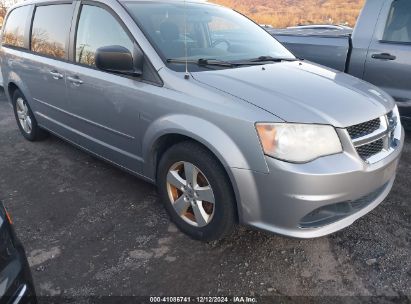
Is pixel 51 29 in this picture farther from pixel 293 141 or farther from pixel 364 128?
pixel 364 128

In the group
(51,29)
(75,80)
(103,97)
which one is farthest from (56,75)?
(103,97)

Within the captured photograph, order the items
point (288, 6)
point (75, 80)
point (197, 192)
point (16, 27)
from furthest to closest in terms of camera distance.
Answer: point (288, 6) → point (16, 27) → point (75, 80) → point (197, 192)

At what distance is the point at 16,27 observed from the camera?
466cm

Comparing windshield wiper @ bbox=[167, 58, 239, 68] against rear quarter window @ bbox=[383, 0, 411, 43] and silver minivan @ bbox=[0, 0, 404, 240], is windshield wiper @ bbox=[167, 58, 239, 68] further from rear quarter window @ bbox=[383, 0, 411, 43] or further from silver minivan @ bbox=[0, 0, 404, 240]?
rear quarter window @ bbox=[383, 0, 411, 43]

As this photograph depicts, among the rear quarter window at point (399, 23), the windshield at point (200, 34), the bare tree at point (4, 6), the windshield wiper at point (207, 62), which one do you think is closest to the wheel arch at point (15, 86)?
the windshield at point (200, 34)

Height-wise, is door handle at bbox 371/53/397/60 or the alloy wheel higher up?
door handle at bbox 371/53/397/60

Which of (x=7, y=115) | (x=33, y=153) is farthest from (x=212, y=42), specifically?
(x=7, y=115)

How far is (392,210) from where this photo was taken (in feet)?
10.0

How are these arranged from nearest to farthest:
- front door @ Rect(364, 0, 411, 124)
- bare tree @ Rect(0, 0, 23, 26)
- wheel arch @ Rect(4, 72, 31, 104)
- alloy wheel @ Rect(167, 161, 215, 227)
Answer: alloy wheel @ Rect(167, 161, 215, 227)
front door @ Rect(364, 0, 411, 124)
wheel arch @ Rect(4, 72, 31, 104)
bare tree @ Rect(0, 0, 23, 26)

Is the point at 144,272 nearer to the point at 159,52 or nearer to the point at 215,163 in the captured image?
the point at 215,163

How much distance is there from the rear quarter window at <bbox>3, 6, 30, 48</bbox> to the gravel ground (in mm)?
2068

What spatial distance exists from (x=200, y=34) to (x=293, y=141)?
155cm

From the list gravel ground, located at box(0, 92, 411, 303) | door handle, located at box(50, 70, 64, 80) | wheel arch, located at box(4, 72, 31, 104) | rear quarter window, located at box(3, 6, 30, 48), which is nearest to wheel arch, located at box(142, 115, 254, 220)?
gravel ground, located at box(0, 92, 411, 303)

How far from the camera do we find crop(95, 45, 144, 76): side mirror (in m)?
2.64
